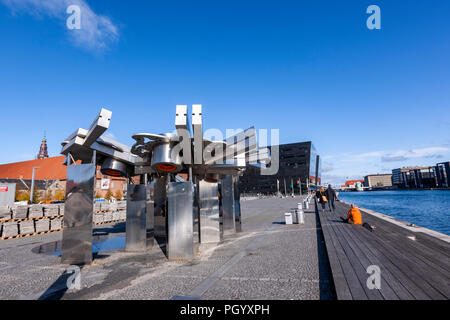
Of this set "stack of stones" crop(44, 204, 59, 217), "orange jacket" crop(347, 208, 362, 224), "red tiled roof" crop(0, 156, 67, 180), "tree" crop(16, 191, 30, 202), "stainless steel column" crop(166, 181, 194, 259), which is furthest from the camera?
"red tiled roof" crop(0, 156, 67, 180)

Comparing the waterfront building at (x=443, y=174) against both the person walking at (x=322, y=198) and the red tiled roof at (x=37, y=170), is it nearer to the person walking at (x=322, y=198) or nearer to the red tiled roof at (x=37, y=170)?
the person walking at (x=322, y=198)

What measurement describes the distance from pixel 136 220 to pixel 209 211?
134 inches

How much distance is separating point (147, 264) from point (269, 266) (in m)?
4.05

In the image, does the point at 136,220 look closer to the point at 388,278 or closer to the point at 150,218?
the point at 150,218

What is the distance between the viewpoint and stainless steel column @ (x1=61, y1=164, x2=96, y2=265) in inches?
335

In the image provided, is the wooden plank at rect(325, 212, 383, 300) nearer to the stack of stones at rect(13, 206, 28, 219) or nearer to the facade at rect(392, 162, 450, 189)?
the stack of stones at rect(13, 206, 28, 219)

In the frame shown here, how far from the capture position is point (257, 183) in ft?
426

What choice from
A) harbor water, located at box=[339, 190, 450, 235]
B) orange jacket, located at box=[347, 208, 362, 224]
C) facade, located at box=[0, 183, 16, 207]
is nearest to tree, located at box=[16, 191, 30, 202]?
facade, located at box=[0, 183, 16, 207]

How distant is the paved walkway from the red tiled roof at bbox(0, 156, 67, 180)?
3608 inches

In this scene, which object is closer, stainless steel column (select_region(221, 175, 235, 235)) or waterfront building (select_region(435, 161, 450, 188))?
stainless steel column (select_region(221, 175, 235, 235))

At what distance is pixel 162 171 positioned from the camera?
10359 mm

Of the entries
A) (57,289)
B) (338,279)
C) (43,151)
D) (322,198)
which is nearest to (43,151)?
(43,151)

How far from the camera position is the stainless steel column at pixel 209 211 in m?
12.0
